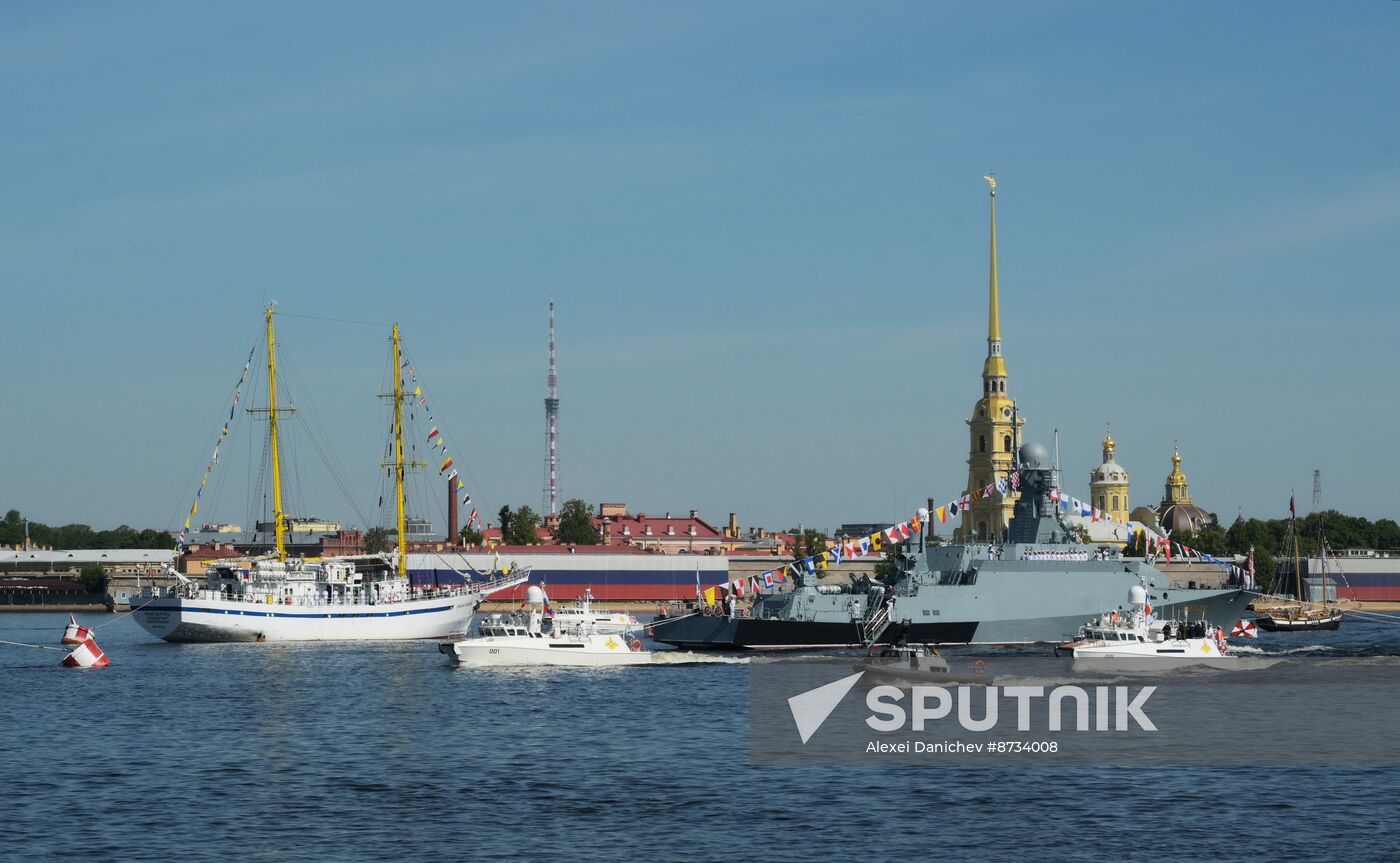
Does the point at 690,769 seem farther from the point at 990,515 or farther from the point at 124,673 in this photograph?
the point at 990,515

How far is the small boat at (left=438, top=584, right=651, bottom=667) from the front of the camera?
68938 mm

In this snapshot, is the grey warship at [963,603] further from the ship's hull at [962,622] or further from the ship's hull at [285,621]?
the ship's hull at [285,621]

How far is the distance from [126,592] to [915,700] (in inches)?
4352

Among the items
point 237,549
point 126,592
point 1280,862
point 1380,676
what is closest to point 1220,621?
point 1380,676

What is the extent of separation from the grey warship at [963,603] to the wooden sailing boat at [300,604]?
19.1 meters

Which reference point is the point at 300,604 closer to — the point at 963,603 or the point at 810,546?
the point at 963,603

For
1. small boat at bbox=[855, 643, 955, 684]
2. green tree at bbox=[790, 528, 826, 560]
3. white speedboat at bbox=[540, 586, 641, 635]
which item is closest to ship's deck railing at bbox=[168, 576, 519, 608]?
white speedboat at bbox=[540, 586, 641, 635]

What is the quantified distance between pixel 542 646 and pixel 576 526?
113155 mm

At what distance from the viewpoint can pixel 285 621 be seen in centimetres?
9500

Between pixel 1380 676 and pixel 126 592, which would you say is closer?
pixel 1380 676

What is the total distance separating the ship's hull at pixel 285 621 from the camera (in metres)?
93.2

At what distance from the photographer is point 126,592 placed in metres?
149

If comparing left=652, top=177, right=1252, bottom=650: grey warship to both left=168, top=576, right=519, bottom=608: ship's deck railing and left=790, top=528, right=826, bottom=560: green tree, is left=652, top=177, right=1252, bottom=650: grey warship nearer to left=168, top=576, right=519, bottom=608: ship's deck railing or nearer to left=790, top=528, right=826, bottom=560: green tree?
left=168, top=576, right=519, bottom=608: ship's deck railing

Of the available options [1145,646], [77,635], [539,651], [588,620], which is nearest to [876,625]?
[588,620]
